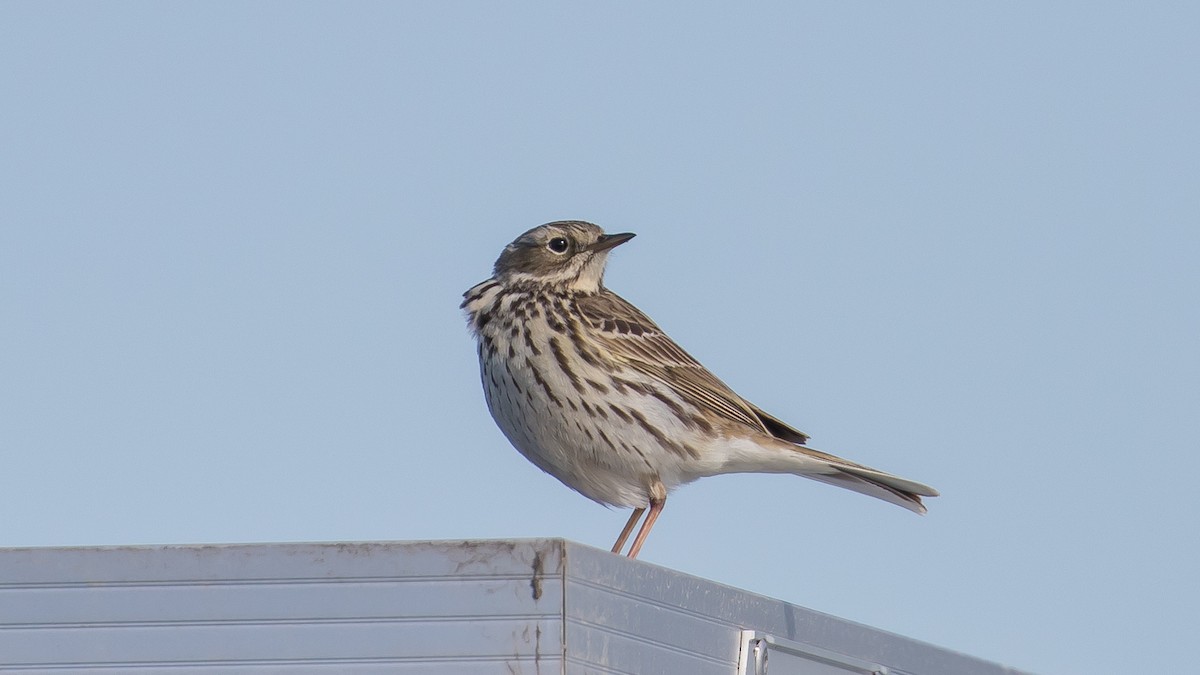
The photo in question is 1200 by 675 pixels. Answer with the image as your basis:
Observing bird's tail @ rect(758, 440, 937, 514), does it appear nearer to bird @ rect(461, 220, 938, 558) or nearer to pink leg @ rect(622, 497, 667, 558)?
bird @ rect(461, 220, 938, 558)

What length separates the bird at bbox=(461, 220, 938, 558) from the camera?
1098 centimetres

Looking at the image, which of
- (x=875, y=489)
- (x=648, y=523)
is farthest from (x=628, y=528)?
(x=875, y=489)

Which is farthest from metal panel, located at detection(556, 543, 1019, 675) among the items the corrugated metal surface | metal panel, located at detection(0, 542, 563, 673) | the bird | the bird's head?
the bird's head

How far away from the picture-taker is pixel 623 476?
A: 450 inches

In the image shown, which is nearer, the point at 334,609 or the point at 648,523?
the point at 334,609

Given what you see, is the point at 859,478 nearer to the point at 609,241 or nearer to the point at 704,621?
the point at 609,241

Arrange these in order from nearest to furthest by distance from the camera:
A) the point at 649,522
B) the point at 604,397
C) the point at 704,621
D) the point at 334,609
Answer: the point at 334,609 < the point at 704,621 < the point at 604,397 < the point at 649,522

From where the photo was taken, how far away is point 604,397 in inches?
435

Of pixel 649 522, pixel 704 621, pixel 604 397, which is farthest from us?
pixel 649 522

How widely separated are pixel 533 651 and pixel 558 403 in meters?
5.41

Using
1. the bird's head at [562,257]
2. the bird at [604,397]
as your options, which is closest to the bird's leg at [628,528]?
the bird at [604,397]

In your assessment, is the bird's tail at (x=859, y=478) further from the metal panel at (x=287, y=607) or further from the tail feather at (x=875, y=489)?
the metal panel at (x=287, y=607)

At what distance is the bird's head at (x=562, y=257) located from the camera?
39.8 ft

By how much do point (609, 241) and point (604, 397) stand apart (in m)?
1.58
